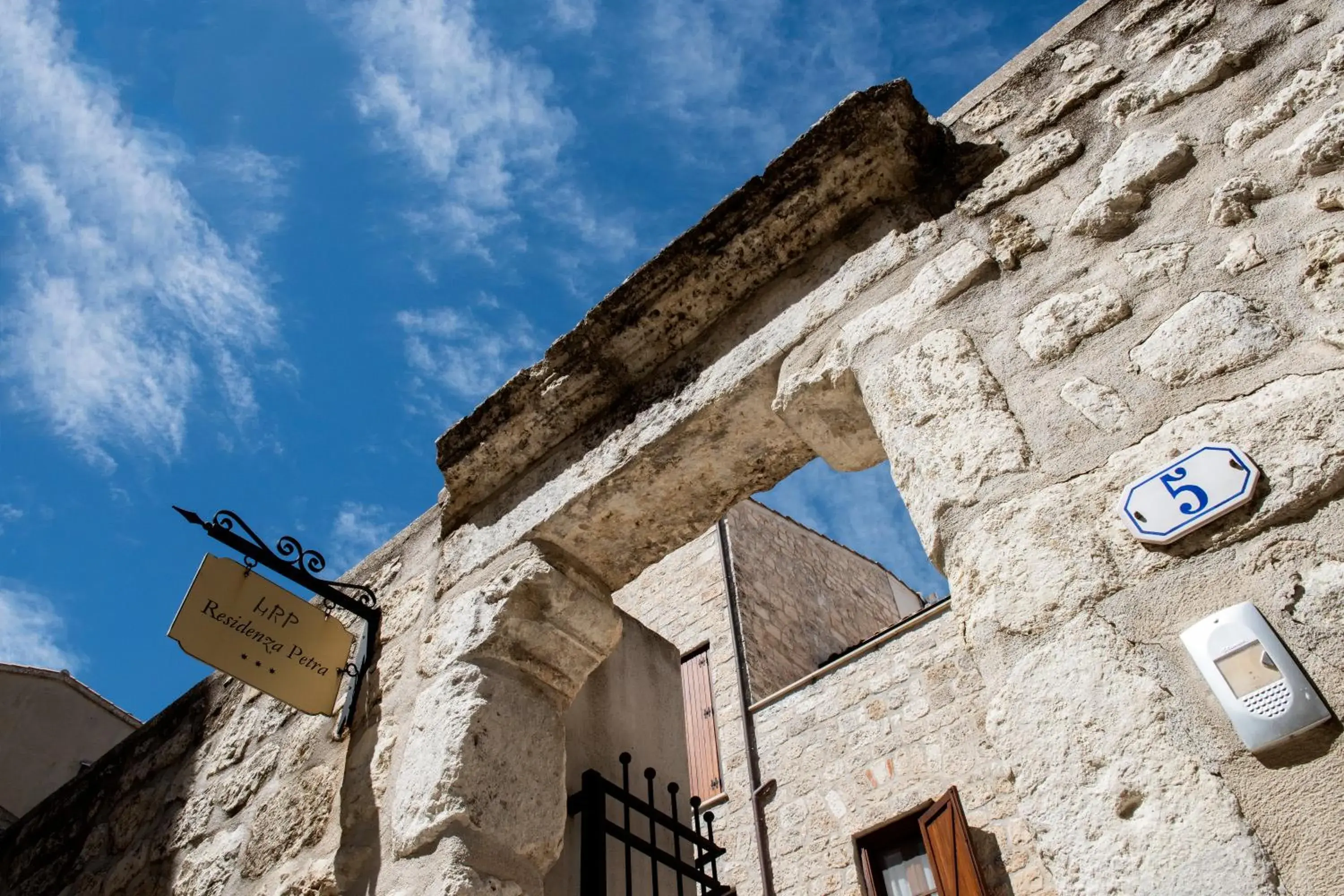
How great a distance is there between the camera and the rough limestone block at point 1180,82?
2029 mm

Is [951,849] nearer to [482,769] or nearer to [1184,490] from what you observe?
[482,769]

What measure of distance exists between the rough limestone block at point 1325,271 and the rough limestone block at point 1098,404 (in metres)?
0.32

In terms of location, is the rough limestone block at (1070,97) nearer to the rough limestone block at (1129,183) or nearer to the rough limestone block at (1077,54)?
the rough limestone block at (1077,54)

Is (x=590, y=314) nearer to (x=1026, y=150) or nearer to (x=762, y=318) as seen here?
(x=762, y=318)

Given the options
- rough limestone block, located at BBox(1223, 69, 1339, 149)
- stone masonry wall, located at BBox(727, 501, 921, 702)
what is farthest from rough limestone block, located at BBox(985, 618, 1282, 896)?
stone masonry wall, located at BBox(727, 501, 921, 702)

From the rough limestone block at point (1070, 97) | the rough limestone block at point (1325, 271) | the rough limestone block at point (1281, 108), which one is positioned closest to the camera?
the rough limestone block at point (1325, 271)

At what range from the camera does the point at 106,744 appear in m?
7.10

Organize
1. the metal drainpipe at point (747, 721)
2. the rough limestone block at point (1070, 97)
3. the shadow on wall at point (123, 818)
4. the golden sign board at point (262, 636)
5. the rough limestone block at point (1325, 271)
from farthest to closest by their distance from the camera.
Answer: the metal drainpipe at point (747, 721) → the shadow on wall at point (123, 818) → the golden sign board at point (262, 636) → the rough limestone block at point (1070, 97) → the rough limestone block at point (1325, 271)

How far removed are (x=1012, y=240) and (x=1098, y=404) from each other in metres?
0.56

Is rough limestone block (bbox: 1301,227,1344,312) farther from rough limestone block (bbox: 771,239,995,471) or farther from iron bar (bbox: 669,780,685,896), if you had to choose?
iron bar (bbox: 669,780,685,896)

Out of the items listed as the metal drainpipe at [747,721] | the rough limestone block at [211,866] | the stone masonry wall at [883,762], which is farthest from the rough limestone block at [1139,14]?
the metal drainpipe at [747,721]

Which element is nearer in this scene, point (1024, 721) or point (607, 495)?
point (1024, 721)

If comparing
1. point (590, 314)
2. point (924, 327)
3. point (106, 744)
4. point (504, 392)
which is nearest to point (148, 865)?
point (504, 392)

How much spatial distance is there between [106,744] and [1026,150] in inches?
297
